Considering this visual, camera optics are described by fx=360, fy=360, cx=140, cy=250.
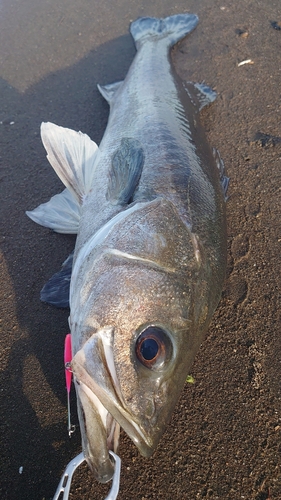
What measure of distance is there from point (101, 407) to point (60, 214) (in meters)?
1.88

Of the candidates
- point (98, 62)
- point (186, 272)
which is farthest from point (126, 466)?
point (98, 62)

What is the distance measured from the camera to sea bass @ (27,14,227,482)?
1.81 metres

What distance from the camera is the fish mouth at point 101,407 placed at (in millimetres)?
1751

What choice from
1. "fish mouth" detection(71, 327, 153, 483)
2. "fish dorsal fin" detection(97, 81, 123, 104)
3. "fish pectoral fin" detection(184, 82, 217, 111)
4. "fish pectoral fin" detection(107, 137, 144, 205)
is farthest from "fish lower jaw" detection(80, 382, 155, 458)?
"fish dorsal fin" detection(97, 81, 123, 104)

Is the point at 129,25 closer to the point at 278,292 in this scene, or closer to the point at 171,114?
the point at 171,114

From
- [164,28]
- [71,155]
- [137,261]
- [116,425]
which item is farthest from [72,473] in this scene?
[164,28]

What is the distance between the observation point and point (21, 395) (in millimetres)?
2467

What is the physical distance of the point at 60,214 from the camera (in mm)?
3262

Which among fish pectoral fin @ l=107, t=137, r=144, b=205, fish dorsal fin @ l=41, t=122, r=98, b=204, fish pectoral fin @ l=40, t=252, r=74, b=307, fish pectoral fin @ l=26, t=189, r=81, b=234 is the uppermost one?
fish dorsal fin @ l=41, t=122, r=98, b=204

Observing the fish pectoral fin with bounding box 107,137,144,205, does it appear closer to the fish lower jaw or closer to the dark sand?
the dark sand

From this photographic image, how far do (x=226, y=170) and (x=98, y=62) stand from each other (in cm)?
271

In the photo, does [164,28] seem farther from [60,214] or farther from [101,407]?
[101,407]

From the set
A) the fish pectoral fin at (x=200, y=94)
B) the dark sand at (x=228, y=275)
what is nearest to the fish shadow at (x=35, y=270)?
the dark sand at (x=228, y=275)

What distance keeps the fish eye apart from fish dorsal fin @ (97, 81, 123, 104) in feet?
10.8
